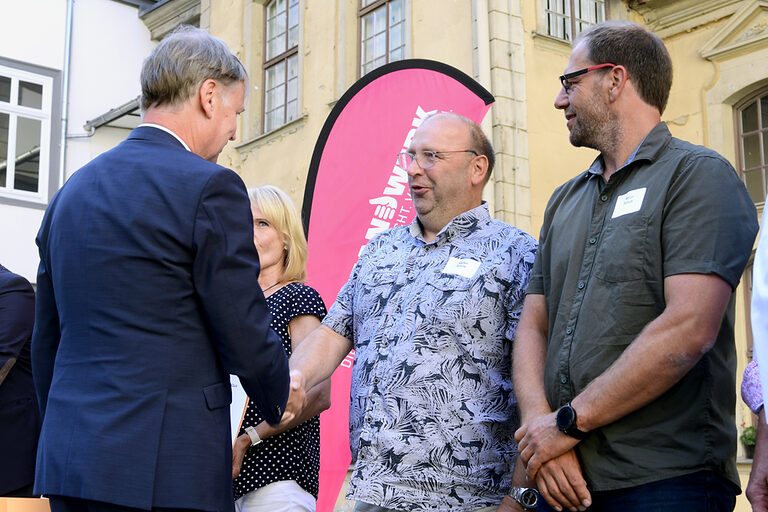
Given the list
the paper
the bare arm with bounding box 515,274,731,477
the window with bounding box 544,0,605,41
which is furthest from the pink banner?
the window with bounding box 544,0,605,41

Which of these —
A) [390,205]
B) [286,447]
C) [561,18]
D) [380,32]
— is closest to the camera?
[286,447]

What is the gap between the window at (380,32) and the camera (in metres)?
12.6

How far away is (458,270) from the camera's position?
320cm

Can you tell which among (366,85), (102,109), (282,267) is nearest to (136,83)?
(102,109)

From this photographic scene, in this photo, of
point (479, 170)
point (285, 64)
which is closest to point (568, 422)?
point (479, 170)

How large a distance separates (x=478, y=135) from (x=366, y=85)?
242cm

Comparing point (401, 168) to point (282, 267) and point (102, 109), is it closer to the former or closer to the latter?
point (282, 267)

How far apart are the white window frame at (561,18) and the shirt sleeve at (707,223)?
917 centimetres

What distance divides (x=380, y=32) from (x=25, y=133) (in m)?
6.68

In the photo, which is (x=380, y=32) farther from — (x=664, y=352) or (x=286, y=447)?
(x=664, y=352)

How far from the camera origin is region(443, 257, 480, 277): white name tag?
3.18 m

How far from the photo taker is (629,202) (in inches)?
105

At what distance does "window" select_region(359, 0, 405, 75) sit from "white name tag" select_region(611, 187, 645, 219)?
32.5 feet

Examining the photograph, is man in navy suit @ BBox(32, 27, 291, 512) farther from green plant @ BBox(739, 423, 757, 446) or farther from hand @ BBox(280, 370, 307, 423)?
green plant @ BBox(739, 423, 757, 446)
